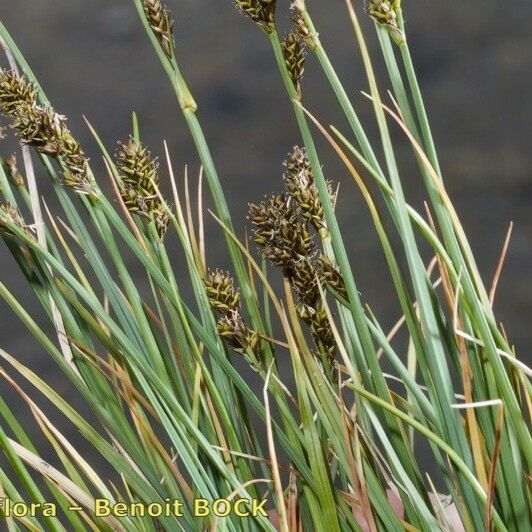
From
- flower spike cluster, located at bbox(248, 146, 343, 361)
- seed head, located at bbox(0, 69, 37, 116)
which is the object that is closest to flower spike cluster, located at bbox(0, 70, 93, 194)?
seed head, located at bbox(0, 69, 37, 116)

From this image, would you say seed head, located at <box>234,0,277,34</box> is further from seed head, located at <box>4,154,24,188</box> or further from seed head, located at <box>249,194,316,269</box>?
seed head, located at <box>4,154,24,188</box>

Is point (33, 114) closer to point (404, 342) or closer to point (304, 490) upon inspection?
point (304, 490)

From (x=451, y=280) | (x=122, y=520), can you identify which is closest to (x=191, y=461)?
(x=122, y=520)

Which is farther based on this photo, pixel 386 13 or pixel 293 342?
pixel 293 342

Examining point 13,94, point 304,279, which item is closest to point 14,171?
point 13,94

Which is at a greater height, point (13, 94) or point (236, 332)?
point (13, 94)

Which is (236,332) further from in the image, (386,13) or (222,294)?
(386,13)
